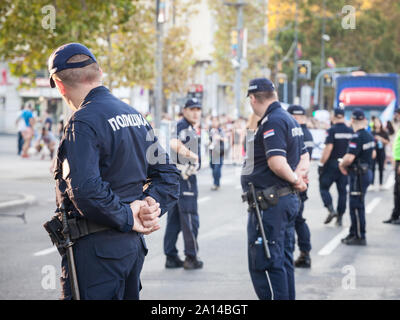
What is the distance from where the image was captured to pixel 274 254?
5824mm

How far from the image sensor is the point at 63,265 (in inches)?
151

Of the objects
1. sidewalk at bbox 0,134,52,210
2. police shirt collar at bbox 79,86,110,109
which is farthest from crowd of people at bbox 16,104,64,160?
police shirt collar at bbox 79,86,110,109

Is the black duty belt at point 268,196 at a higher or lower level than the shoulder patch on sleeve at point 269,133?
lower

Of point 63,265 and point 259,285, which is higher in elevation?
point 63,265

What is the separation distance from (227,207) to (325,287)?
23.2 ft

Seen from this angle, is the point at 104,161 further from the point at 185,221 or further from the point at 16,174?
the point at 16,174

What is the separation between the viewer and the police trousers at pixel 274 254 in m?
5.81

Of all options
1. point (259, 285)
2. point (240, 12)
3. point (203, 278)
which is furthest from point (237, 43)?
point (259, 285)

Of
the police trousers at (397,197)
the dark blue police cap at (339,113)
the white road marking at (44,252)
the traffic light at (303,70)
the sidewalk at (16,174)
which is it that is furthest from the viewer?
the traffic light at (303,70)

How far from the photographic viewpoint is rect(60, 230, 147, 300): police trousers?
3.76 metres

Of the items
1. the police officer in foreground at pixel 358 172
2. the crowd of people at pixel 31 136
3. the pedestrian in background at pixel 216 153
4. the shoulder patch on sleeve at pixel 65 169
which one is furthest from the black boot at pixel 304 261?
the crowd of people at pixel 31 136

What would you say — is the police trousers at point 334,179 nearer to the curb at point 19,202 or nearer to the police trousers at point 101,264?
the curb at point 19,202

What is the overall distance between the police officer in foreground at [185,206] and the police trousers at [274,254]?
8.78 ft

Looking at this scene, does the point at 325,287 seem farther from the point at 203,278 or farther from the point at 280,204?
the point at 280,204
